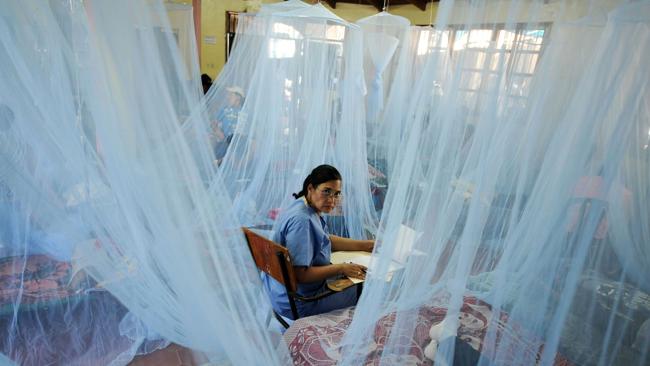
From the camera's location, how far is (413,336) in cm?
143

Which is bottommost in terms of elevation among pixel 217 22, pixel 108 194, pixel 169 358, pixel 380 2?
pixel 169 358

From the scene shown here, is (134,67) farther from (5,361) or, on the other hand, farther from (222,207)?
(5,361)

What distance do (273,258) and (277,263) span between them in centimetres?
3

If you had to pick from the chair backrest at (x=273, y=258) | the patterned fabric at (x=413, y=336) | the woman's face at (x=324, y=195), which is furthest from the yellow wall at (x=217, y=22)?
the patterned fabric at (x=413, y=336)

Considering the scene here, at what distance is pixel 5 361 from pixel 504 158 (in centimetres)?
180

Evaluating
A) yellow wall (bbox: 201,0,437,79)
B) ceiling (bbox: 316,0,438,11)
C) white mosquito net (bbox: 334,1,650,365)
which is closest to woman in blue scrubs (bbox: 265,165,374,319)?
white mosquito net (bbox: 334,1,650,365)

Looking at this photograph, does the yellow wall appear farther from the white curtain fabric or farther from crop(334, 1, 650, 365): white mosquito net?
crop(334, 1, 650, 365): white mosquito net

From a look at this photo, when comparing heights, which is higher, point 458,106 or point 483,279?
point 458,106

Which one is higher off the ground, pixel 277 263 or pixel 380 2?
pixel 380 2

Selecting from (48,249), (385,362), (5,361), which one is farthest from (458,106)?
(5,361)

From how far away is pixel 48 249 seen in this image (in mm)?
1451

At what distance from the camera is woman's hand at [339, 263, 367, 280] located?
1.88m

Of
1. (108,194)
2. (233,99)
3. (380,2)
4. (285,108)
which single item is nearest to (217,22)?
(380,2)

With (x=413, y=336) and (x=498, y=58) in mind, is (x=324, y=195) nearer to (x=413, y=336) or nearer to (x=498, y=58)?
(x=413, y=336)
